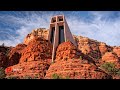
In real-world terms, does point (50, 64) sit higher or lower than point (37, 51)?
lower

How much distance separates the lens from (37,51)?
70.8 feet

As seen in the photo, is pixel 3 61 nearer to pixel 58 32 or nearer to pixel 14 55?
pixel 14 55

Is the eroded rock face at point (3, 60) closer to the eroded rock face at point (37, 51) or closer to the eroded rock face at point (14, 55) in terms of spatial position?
the eroded rock face at point (14, 55)

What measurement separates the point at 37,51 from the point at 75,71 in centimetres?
633

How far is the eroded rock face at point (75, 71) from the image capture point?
16234mm

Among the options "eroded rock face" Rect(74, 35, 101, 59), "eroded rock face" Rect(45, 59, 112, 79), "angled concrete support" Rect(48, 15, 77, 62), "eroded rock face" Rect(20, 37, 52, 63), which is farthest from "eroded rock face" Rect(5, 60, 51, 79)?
"eroded rock face" Rect(74, 35, 101, 59)

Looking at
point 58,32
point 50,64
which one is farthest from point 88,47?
point 50,64

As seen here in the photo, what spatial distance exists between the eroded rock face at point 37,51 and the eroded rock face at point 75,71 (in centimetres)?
311
